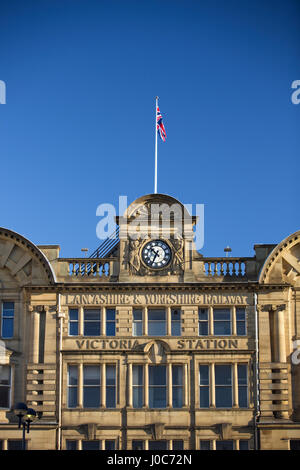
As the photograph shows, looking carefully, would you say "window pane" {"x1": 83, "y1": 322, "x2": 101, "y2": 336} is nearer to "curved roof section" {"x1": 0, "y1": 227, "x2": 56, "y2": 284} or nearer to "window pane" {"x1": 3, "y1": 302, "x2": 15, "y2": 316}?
"curved roof section" {"x1": 0, "y1": 227, "x2": 56, "y2": 284}

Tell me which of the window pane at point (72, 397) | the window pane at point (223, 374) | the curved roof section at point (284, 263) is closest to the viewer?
the window pane at point (72, 397)

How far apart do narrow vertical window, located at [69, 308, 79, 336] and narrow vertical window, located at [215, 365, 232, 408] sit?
7.88 m

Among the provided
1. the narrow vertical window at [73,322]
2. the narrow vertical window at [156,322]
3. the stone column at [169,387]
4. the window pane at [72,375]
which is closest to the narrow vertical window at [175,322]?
the narrow vertical window at [156,322]

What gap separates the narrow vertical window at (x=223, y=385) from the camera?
182 feet

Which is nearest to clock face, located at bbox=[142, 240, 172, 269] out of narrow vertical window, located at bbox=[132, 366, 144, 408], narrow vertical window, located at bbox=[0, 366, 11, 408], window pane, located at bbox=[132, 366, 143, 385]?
window pane, located at bbox=[132, 366, 143, 385]

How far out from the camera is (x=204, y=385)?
2194 inches

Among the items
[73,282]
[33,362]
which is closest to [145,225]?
[73,282]

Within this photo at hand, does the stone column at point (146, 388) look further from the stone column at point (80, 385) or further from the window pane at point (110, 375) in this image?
the stone column at point (80, 385)

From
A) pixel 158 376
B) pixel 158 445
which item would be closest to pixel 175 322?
pixel 158 376

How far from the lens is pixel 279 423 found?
179 ft

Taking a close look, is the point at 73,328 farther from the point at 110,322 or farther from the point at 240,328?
the point at 240,328

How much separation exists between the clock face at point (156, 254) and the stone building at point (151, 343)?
0.18ft

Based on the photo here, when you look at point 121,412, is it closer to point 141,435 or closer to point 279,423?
point 141,435

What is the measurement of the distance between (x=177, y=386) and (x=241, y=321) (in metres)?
4.97
